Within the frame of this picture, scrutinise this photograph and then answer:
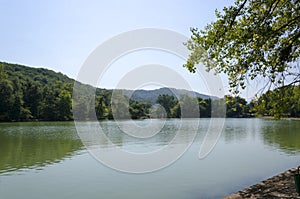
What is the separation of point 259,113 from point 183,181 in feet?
13.5

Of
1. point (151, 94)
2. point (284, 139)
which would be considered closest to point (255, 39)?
point (284, 139)

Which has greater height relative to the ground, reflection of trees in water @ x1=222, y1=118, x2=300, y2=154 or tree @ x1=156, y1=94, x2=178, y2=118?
tree @ x1=156, y1=94, x2=178, y2=118

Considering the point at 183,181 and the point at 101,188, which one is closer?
the point at 101,188

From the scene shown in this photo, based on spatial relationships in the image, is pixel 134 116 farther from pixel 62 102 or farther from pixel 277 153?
pixel 277 153

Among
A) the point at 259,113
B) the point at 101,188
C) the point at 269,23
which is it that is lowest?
the point at 101,188

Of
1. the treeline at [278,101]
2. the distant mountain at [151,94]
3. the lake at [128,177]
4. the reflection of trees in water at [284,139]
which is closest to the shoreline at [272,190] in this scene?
the lake at [128,177]

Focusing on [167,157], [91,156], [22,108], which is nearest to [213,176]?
[167,157]

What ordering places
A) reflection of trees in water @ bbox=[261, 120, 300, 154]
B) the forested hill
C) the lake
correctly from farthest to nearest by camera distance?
the forested hill, reflection of trees in water @ bbox=[261, 120, 300, 154], the lake

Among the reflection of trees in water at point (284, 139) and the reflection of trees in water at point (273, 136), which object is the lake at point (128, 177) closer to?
the reflection of trees in water at point (284, 139)

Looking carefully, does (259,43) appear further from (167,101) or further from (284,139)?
(167,101)

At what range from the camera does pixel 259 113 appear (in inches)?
341

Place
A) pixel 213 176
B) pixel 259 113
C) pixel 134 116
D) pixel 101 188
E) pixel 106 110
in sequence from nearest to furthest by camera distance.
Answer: pixel 259 113
pixel 101 188
pixel 213 176
pixel 106 110
pixel 134 116

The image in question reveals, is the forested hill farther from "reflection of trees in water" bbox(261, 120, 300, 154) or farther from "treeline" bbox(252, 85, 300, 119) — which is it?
"treeline" bbox(252, 85, 300, 119)

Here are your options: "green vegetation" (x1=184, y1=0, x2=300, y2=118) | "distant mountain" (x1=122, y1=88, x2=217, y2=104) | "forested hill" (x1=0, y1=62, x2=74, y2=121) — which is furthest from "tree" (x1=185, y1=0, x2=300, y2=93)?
"distant mountain" (x1=122, y1=88, x2=217, y2=104)
